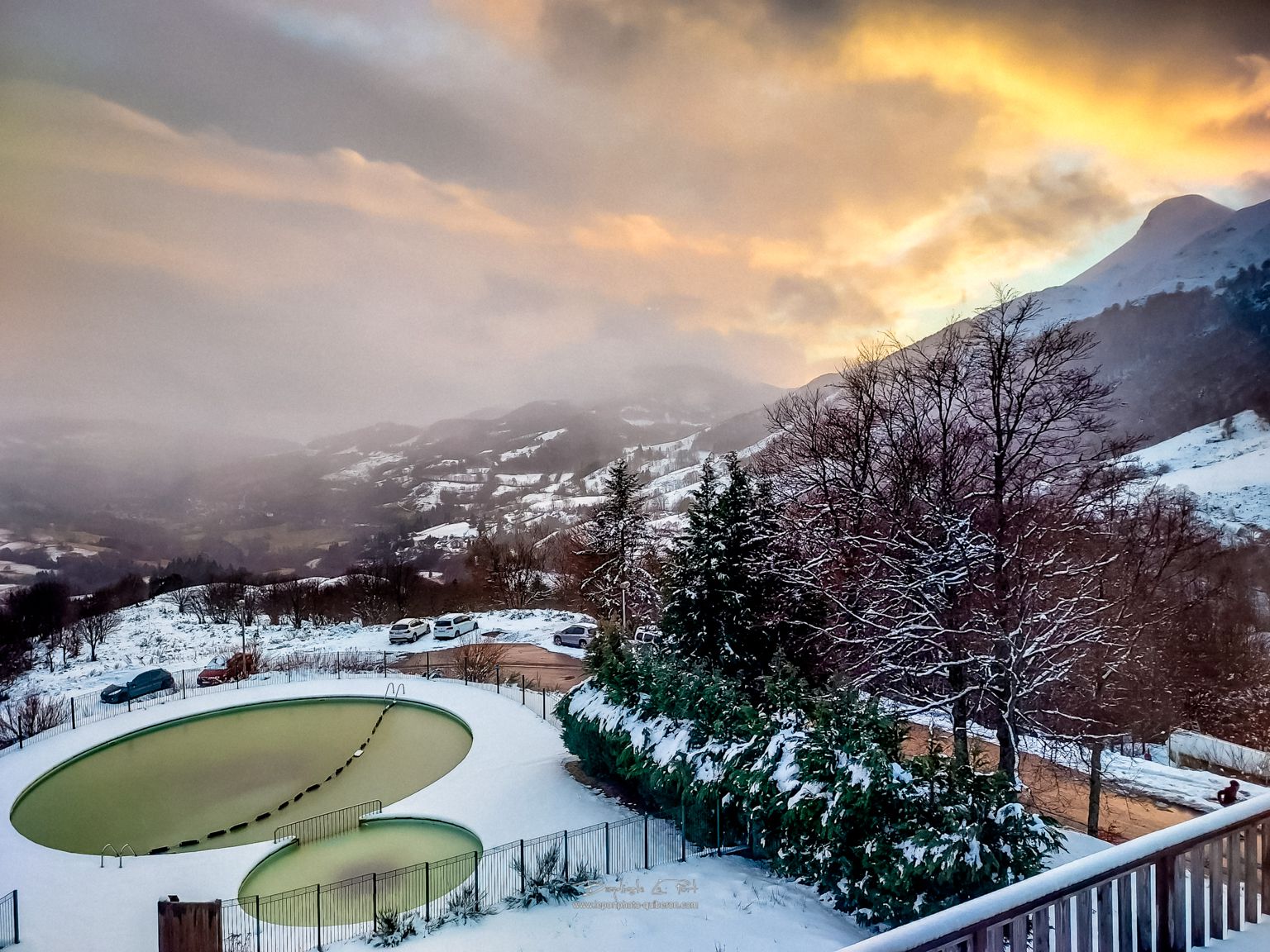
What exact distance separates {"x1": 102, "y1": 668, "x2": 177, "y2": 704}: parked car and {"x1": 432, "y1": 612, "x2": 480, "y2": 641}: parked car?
10460 mm

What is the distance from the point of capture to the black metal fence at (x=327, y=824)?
42.1ft

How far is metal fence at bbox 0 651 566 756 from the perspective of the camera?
19.1m

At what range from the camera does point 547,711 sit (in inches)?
755

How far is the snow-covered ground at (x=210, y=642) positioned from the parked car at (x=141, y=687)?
2.36 metres

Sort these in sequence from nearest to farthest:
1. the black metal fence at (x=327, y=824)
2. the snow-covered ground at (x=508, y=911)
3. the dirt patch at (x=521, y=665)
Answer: the snow-covered ground at (x=508, y=911)
the black metal fence at (x=327, y=824)
the dirt patch at (x=521, y=665)

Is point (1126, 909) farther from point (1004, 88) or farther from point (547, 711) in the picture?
point (547, 711)

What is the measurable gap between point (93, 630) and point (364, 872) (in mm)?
31790

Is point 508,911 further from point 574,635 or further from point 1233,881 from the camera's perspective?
point 574,635

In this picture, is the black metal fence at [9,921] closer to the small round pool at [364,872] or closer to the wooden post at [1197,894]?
the small round pool at [364,872]

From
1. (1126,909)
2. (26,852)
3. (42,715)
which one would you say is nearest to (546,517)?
(42,715)

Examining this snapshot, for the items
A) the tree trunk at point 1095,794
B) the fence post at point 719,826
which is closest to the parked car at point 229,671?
the fence post at point 719,826

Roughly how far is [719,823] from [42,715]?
2243 centimetres

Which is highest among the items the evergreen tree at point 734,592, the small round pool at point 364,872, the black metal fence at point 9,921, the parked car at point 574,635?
the evergreen tree at point 734,592

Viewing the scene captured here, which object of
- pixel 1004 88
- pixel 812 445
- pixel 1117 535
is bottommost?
pixel 1117 535
